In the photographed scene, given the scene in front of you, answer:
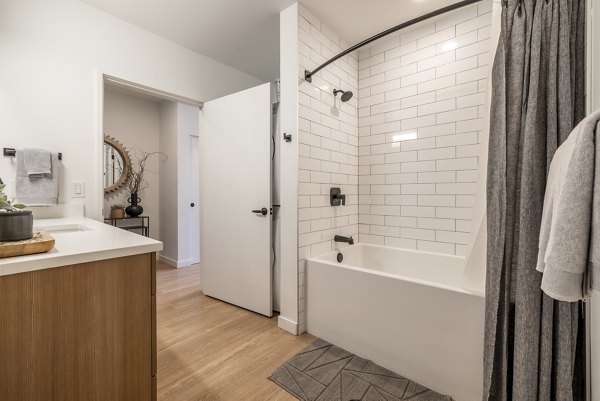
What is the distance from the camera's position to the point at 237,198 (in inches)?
103

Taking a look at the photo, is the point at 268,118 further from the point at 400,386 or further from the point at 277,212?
the point at 400,386

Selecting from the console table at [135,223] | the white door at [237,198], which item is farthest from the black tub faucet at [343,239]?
the console table at [135,223]

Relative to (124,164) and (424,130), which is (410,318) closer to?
(424,130)

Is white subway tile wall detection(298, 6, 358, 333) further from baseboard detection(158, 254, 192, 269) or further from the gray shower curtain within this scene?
baseboard detection(158, 254, 192, 269)

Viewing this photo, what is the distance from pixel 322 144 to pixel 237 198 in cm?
98

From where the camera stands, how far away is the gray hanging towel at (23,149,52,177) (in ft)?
5.87

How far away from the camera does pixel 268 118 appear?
2.36 m

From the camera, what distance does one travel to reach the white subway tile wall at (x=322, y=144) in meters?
2.13

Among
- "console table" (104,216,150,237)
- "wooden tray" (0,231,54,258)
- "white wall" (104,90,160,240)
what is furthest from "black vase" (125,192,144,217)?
"wooden tray" (0,231,54,258)

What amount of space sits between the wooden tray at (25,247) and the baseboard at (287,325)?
1681 mm

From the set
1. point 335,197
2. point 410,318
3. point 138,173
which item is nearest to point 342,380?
point 410,318

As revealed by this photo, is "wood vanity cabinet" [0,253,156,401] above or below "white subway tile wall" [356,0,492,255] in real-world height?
below

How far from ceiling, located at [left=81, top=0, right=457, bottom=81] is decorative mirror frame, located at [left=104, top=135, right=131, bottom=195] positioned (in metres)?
2.01

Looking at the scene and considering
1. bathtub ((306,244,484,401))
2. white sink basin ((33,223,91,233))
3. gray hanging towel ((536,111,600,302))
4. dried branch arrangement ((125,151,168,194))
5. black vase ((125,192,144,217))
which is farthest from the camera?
dried branch arrangement ((125,151,168,194))
